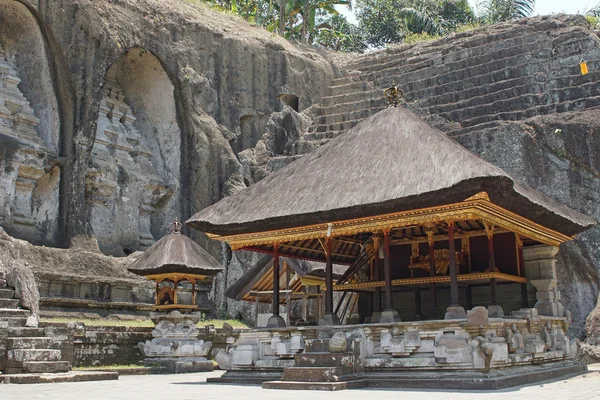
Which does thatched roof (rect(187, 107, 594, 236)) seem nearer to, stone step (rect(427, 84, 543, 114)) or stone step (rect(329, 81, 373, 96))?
stone step (rect(427, 84, 543, 114))

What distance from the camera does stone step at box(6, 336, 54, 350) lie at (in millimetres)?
11500

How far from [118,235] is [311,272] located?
935 cm

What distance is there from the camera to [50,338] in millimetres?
12188

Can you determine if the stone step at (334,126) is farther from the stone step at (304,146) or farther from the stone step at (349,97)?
the stone step at (349,97)

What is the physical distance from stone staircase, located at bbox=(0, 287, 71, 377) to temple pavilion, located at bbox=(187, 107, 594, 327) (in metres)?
3.24

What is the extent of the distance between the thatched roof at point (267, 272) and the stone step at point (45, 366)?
7039 millimetres

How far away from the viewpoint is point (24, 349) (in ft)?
37.6

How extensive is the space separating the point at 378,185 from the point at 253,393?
372 centimetres

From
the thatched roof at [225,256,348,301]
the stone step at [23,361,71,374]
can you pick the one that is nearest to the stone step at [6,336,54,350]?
the stone step at [23,361,71,374]

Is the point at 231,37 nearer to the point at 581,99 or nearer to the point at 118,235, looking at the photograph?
the point at 118,235

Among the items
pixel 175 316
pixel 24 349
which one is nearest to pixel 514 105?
pixel 175 316

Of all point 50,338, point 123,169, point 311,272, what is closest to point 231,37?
point 123,169

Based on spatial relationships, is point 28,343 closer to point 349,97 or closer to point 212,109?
point 212,109

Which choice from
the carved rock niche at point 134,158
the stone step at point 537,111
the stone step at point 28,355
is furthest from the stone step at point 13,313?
the stone step at point 537,111
